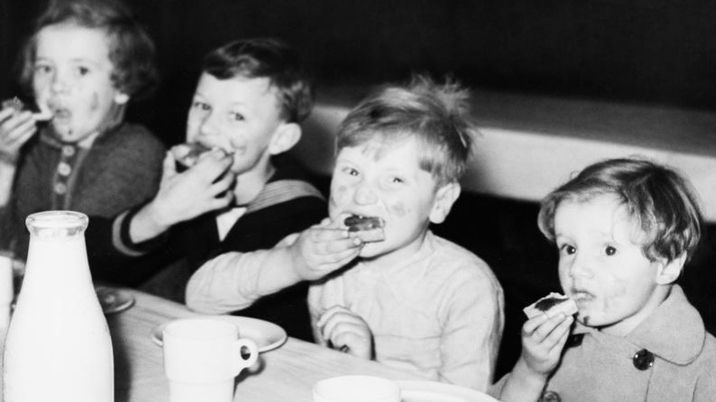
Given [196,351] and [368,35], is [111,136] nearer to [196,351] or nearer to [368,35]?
[368,35]

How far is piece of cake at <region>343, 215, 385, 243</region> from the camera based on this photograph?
150 centimetres

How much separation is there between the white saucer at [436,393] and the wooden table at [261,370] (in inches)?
1.9

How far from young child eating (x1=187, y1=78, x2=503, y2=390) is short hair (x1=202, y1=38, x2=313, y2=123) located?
13.3 inches

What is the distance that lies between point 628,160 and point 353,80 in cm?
134

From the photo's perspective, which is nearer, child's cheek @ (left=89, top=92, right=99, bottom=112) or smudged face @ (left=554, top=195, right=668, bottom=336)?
smudged face @ (left=554, top=195, right=668, bottom=336)

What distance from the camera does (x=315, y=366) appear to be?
3.88 ft

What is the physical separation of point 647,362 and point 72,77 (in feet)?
4.52

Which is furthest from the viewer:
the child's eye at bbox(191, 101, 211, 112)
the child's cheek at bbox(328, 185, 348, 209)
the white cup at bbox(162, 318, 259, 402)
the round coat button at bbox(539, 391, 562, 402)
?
the child's eye at bbox(191, 101, 211, 112)

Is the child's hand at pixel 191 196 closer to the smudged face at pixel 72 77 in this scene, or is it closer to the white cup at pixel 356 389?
the smudged face at pixel 72 77

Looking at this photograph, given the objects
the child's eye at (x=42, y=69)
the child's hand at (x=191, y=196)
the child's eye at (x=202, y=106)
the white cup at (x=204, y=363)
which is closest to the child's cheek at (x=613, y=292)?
the white cup at (x=204, y=363)

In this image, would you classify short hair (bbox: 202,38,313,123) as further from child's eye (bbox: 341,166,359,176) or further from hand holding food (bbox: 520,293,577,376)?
hand holding food (bbox: 520,293,577,376)

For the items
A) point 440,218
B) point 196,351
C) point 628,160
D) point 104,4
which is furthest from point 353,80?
point 196,351

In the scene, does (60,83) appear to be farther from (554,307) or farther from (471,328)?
(554,307)

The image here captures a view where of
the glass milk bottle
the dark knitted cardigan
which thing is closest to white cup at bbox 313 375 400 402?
the glass milk bottle
